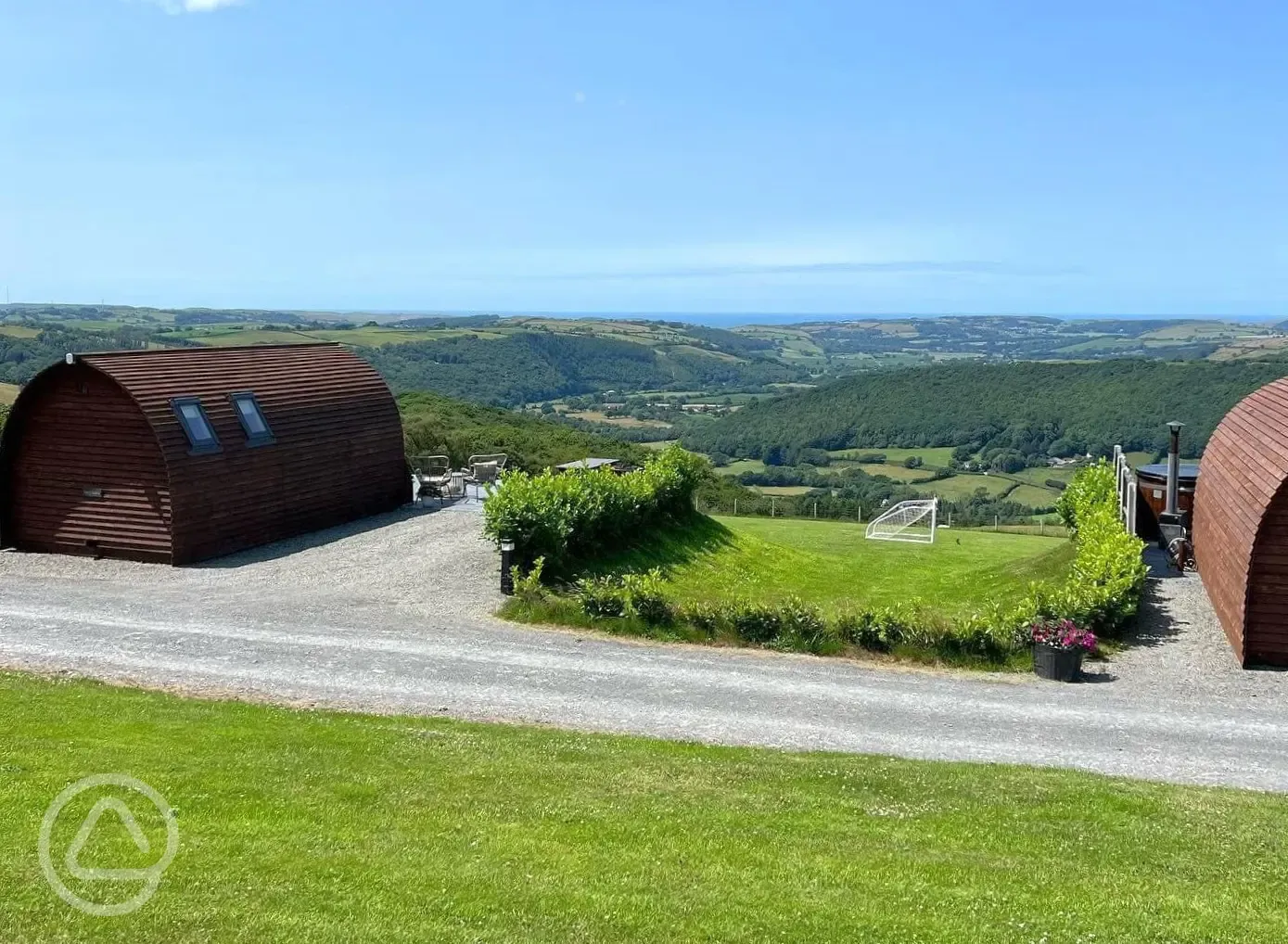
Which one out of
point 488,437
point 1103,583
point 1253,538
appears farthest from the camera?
point 488,437

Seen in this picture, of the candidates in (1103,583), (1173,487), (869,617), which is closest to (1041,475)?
(1173,487)

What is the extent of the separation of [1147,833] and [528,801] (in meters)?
5.49

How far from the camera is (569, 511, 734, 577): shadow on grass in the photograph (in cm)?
2302

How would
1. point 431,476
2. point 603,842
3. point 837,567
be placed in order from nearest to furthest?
point 603,842 → point 837,567 → point 431,476

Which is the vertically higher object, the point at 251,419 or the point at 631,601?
the point at 251,419

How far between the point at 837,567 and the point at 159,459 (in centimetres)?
1650

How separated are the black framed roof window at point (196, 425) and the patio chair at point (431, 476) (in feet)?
27.1

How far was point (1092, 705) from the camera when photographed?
48.4 feet

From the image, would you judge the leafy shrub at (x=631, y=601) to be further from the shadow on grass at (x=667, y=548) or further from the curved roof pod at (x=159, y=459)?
the curved roof pod at (x=159, y=459)

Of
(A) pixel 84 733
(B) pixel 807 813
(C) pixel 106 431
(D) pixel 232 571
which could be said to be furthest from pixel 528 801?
Answer: (C) pixel 106 431

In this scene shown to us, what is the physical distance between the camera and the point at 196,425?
926 inches

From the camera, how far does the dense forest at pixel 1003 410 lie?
8169cm

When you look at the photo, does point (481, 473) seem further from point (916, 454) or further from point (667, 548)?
point (916, 454)

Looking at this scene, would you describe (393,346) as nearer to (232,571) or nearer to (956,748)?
(232,571)
